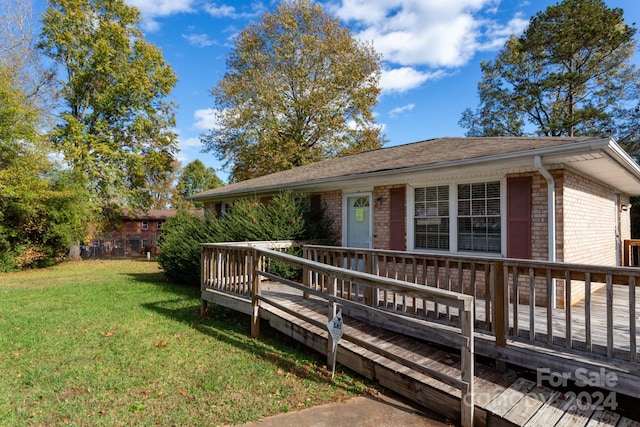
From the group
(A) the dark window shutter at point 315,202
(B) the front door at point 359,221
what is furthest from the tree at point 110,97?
(B) the front door at point 359,221

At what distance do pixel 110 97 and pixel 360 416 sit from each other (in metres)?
22.7

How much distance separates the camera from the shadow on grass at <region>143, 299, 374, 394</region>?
12.8 ft

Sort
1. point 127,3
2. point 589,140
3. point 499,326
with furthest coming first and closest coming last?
1. point 127,3
2. point 589,140
3. point 499,326

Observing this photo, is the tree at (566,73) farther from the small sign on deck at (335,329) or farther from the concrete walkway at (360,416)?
the concrete walkway at (360,416)

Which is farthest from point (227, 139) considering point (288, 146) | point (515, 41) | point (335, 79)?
point (515, 41)

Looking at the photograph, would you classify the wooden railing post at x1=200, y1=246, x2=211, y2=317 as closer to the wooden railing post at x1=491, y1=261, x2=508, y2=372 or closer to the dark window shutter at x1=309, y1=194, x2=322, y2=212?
the dark window shutter at x1=309, y1=194, x2=322, y2=212

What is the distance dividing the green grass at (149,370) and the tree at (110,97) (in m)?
Result: 15.1

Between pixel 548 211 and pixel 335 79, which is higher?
pixel 335 79

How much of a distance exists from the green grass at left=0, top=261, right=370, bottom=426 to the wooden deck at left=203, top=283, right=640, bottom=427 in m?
0.27

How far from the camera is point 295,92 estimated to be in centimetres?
2316

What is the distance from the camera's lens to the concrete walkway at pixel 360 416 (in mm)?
2904

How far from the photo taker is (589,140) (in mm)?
4770

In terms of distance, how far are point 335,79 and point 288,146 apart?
5504 millimetres

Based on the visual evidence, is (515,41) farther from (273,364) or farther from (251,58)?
(273,364)
